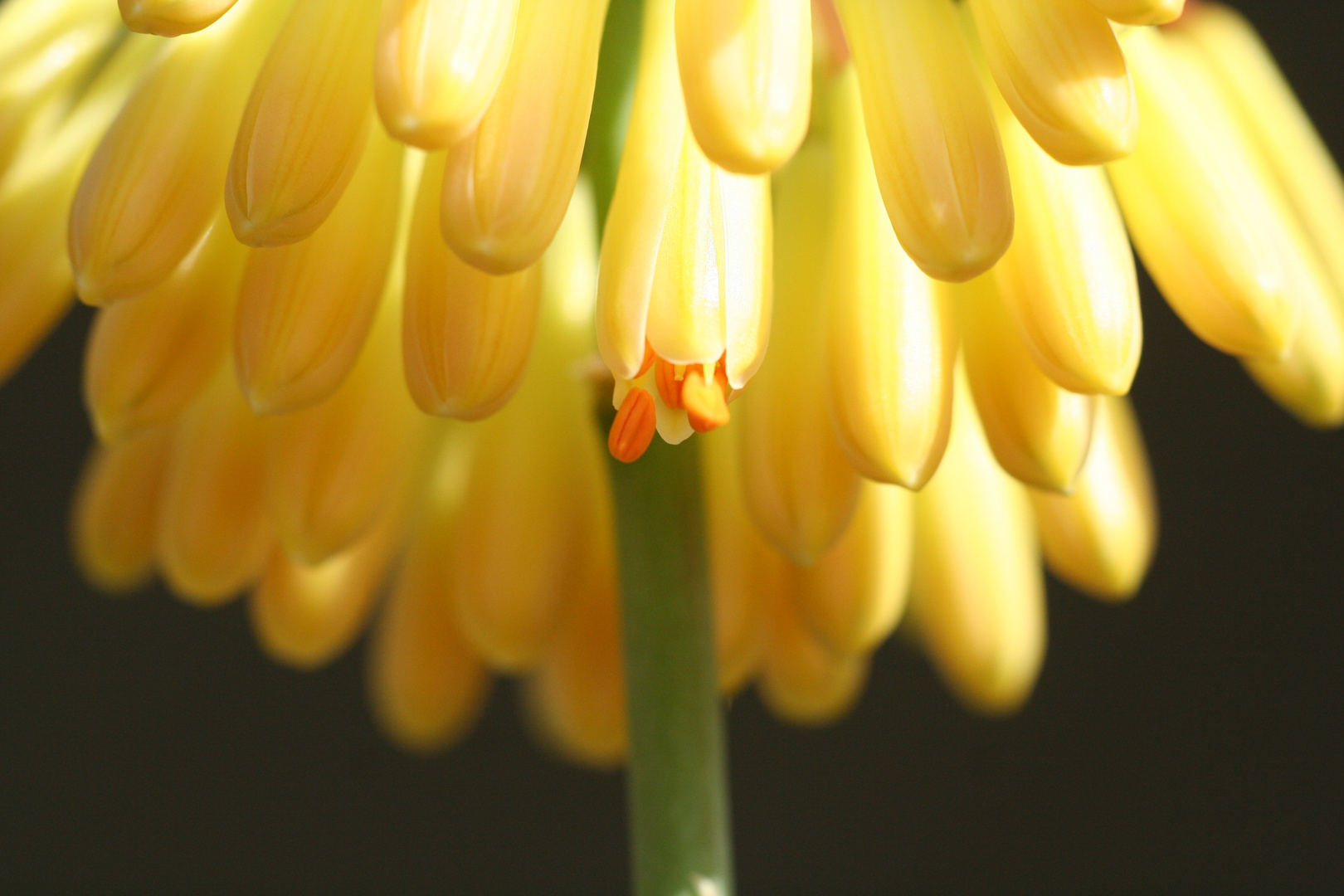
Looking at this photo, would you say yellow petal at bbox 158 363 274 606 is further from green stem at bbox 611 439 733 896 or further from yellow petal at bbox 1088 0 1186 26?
yellow petal at bbox 1088 0 1186 26

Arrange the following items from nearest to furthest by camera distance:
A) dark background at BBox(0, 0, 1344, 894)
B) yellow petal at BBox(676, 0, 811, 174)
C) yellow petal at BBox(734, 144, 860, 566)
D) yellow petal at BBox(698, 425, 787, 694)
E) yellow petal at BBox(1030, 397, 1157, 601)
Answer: yellow petal at BBox(676, 0, 811, 174), yellow petal at BBox(734, 144, 860, 566), yellow petal at BBox(1030, 397, 1157, 601), yellow petal at BBox(698, 425, 787, 694), dark background at BBox(0, 0, 1344, 894)

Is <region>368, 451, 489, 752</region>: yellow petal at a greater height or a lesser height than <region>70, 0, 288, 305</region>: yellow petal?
lesser

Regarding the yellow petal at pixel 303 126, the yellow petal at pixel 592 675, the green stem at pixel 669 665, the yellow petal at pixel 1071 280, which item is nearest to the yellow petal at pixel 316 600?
the yellow petal at pixel 592 675

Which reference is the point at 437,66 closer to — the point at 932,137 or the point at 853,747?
the point at 932,137

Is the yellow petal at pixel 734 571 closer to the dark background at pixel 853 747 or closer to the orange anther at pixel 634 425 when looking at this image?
the orange anther at pixel 634 425

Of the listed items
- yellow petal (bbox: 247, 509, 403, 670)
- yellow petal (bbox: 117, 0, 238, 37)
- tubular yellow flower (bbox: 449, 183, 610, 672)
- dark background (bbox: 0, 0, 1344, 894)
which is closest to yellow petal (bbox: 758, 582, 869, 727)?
tubular yellow flower (bbox: 449, 183, 610, 672)

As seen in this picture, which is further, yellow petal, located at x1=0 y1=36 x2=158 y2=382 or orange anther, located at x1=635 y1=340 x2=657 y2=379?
yellow petal, located at x1=0 y1=36 x2=158 y2=382

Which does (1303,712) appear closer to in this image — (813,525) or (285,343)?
(813,525)
